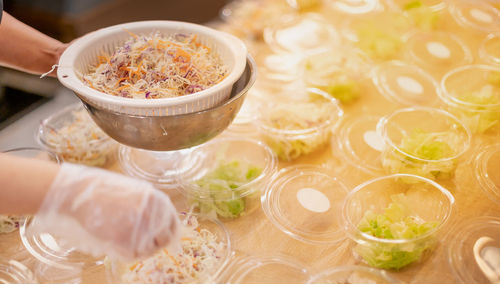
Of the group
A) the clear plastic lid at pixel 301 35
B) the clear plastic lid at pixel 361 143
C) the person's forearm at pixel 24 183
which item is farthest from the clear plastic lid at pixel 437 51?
the person's forearm at pixel 24 183

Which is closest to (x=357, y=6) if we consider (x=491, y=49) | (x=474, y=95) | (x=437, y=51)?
(x=437, y=51)

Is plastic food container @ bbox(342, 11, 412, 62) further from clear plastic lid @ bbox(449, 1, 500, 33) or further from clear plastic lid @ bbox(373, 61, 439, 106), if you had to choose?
clear plastic lid @ bbox(449, 1, 500, 33)

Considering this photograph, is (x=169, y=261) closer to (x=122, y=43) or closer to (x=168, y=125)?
(x=168, y=125)

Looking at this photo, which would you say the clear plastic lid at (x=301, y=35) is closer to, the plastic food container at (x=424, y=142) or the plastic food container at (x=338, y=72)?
the plastic food container at (x=338, y=72)

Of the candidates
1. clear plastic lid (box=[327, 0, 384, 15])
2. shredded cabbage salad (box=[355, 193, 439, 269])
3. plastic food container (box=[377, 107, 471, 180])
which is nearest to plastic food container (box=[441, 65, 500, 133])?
plastic food container (box=[377, 107, 471, 180])

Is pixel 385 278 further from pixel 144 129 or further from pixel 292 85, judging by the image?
pixel 292 85

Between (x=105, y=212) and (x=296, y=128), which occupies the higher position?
(x=105, y=212)
